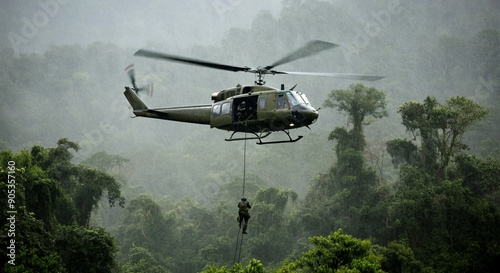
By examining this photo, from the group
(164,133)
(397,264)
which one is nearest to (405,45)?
(164,133)

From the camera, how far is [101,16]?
387 ft

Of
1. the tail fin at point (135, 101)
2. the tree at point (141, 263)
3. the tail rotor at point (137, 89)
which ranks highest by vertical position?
the tail rotor at point (137, 89)

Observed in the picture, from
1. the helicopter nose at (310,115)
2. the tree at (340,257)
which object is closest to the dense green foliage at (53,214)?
the tree at (340,257)

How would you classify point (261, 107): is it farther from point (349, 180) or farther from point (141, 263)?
point (141, 263)

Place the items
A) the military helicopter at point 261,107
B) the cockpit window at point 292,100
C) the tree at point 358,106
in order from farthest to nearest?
the tree at point 358,106, the cockpit window at point 292,100, the military helicopter at point 261,107

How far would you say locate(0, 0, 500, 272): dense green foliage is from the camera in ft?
66.9

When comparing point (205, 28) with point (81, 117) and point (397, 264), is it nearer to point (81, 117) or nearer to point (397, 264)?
point (81, 117)

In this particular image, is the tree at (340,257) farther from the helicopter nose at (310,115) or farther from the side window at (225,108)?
the side window at (225,108)

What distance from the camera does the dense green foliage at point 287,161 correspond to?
66.9 feet

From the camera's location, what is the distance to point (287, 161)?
50.5 metres

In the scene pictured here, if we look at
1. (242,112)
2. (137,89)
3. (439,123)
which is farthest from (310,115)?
(439,123)

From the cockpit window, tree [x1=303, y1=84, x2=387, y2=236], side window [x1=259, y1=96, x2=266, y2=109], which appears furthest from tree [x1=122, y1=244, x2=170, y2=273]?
the cockpit window

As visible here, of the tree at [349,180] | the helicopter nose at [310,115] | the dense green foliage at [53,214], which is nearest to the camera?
the helicopter nose at [310,115]

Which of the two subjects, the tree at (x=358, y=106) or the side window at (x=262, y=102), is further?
the tree at (x=358, y=106)
